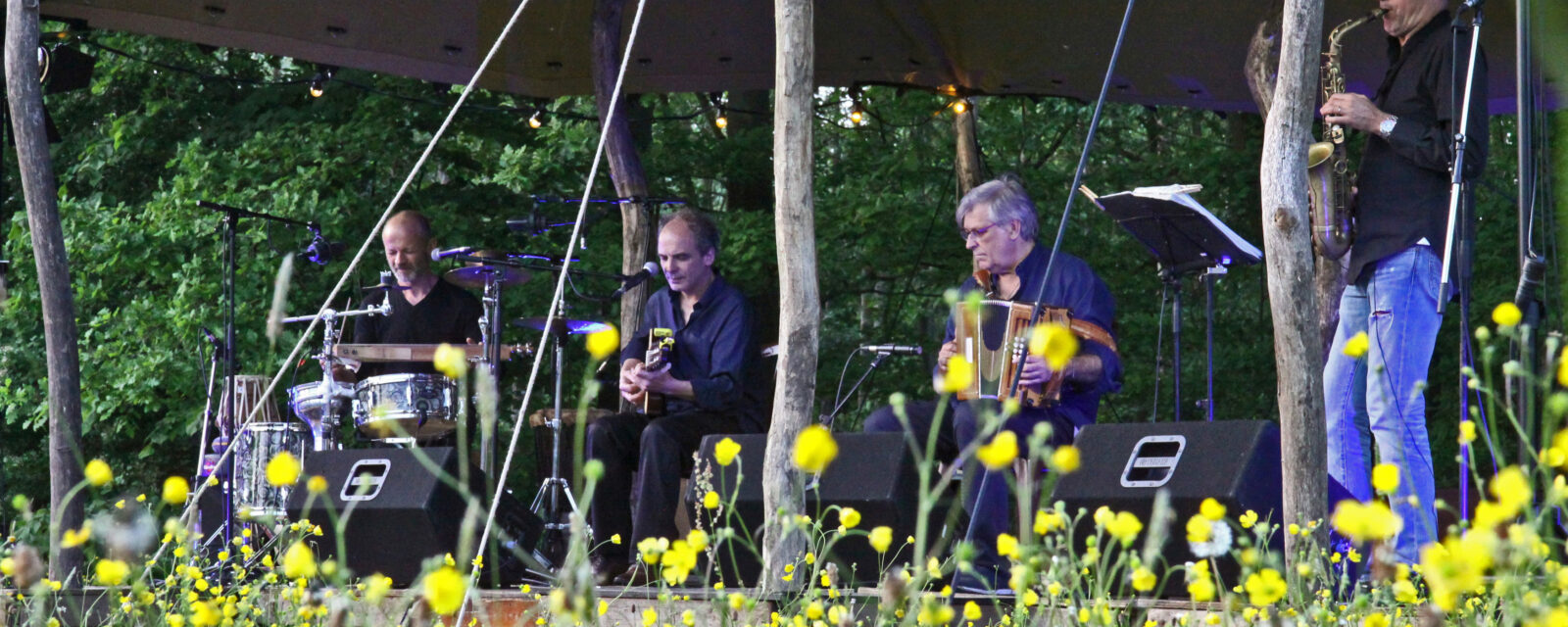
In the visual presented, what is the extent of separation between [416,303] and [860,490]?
2.77 metres

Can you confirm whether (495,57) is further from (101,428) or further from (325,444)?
(101,428)

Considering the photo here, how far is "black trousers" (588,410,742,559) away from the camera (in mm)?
4672

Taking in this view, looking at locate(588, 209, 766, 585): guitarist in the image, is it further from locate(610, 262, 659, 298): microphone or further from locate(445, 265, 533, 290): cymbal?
locate(445, 265, 533, 290): cymbal

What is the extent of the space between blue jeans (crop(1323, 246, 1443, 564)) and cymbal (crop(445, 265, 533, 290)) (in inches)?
106

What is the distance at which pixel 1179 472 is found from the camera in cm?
330

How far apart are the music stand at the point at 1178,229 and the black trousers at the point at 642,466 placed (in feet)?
4.59

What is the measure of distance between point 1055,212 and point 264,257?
448 cm

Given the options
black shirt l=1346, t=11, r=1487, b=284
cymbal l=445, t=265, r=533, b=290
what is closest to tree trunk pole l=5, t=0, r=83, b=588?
cymbal l=445, t=265, r=533, b=290

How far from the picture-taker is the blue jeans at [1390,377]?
11.3ft

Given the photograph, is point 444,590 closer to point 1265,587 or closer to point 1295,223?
point 1265,587

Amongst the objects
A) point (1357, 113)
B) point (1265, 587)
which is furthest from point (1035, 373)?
point (1265, 587)

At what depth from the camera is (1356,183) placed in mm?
3807

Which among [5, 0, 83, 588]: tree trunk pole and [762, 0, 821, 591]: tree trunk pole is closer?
[762, 0, 821, 591]: tree trunk pole

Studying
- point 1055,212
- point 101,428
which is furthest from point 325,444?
point 1055,212
